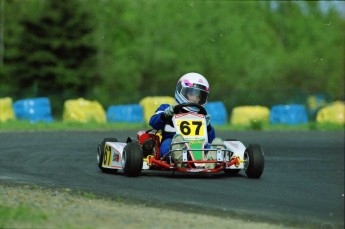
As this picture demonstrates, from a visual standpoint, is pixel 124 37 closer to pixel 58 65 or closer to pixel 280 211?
pixel 58 65

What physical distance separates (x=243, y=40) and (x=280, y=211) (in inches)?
1918

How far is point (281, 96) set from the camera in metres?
34.3

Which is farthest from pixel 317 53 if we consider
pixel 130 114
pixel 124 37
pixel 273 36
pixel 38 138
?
pixel 38 138

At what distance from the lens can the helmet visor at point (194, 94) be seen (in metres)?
11.4

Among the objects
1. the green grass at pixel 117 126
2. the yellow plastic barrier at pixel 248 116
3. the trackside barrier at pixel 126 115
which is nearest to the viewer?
the green grass at pixel 117 126

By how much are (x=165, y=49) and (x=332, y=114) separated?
22.4 m

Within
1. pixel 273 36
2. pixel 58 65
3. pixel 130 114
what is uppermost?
pixel 273 36

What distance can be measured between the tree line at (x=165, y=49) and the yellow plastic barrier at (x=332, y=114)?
364cm

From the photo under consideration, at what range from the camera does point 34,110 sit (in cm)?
2655

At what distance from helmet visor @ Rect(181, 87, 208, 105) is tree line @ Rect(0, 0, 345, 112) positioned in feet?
68.4

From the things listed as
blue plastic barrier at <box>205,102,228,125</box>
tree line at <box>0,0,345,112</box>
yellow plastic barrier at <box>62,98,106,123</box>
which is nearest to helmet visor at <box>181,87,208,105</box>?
yellow plastic barrier at <box>62,98,106,123</box>

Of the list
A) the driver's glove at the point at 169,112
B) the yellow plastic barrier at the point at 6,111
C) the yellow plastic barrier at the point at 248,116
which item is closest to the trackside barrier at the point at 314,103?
the yellow plastic barrier at the point at 248,116

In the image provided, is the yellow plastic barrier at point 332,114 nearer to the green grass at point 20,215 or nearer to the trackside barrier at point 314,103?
the trackside barrier at point 314,103

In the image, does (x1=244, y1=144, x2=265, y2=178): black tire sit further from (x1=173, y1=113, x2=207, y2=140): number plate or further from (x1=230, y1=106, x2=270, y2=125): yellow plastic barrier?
(x1=230, y1=106, x2=270, y2=125): yellow plastic barrier
